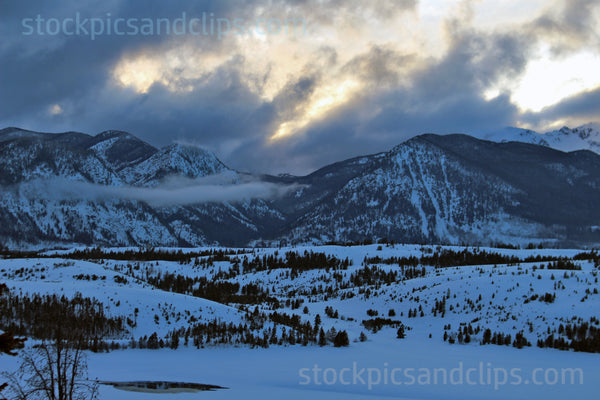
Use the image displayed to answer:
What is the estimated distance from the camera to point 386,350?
42.5 meters

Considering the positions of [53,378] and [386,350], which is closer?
[53,378]

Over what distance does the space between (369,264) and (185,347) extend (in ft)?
346

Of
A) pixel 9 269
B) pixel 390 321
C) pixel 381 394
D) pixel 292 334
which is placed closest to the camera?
pixel 381 394

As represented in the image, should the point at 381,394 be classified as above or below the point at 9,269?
below

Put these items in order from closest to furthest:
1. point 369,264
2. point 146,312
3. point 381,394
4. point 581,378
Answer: point 381,394, point 581,378, point 146,312, point 369,264

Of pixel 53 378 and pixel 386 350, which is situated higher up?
pixel 53 378

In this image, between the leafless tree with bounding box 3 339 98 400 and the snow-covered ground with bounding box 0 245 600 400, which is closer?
the leafless tree with bounding box 3 339 98 400

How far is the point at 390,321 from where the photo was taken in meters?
63.4

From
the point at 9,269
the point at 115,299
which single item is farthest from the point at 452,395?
the point at 9,269

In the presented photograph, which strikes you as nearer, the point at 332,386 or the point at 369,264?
the point at 332,386

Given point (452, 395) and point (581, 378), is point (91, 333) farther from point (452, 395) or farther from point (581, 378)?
point (581, 378)

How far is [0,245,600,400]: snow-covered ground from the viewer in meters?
28.4

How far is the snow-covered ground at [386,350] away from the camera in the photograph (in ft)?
93.2

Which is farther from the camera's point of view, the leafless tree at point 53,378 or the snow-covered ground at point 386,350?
the snow-covered ground at point 386,350
